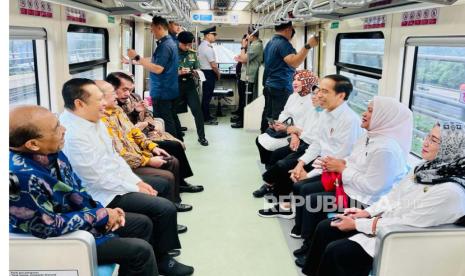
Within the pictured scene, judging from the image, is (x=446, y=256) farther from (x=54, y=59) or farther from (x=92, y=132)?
(x=54, y=59)

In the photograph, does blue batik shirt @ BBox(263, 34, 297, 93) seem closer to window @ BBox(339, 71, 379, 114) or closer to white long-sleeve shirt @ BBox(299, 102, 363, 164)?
window @ BBox(339, 71, 379, 114)

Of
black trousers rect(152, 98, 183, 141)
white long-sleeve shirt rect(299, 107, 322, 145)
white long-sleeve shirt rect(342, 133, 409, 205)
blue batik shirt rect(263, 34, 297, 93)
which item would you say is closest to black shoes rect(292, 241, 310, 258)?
white long-sleeve shirt rect(342, 133, 409, 205)

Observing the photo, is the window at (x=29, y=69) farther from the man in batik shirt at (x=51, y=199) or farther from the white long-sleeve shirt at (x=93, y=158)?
the man in batik shirt at (x=51, y=199)

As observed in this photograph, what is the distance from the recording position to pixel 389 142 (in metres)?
2.43

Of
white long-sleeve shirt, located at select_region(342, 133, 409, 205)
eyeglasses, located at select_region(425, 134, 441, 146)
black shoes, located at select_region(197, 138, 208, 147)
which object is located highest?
eyeglasses, located at select_region(425, 134, 441, 146)

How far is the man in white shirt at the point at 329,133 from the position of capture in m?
3.06

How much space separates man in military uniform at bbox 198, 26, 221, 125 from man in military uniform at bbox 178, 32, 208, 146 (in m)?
1.17

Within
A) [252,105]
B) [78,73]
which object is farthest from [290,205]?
[252,105]

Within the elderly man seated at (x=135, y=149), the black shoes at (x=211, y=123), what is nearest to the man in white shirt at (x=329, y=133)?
the elderly man seated at (x=135, y=149)

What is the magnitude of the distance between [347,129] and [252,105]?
12.1 ft

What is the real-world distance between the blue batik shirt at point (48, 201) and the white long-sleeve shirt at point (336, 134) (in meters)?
1.87

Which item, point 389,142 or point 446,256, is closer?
point 446,256

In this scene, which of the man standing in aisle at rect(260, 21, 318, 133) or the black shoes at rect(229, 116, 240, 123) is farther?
the black shoes at rect(229, 116, 240, 123)

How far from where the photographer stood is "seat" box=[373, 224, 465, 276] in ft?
6.03
